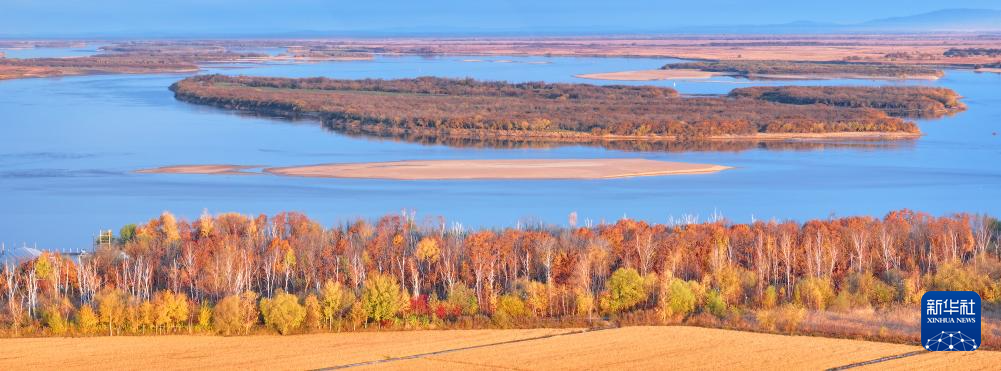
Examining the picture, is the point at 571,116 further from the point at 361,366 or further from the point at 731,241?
the point at 361,366

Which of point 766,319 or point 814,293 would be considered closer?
point 766,319

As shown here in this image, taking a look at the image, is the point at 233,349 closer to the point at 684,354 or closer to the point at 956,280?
the point at 684,354

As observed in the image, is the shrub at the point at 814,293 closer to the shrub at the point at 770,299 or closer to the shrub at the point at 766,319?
the shrub at the point at 770,299

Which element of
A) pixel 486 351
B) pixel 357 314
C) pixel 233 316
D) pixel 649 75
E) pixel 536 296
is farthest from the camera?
pixel 649 75

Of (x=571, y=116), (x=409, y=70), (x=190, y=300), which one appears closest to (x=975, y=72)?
(x=409, y=70)

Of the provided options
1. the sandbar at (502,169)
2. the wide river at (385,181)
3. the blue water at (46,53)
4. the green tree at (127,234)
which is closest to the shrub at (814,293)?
the wide river at (385,181)

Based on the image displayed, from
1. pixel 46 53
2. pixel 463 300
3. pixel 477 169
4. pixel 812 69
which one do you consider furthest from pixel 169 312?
pixel 46 53

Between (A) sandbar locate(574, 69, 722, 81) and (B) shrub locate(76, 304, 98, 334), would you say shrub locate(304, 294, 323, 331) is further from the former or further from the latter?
(A) sandbar locate(574, 69, 722, 81)
